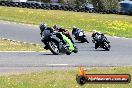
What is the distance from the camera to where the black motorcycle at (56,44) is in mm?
20078

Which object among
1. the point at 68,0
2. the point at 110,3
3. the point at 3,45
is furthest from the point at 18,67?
the point at 68,0

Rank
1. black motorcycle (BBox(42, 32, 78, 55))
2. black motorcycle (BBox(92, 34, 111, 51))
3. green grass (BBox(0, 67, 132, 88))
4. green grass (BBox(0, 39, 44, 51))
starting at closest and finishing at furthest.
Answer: green grass (BBox(0, 67, 132, 88)) → black motorcycle (BBox(42, 32, 78, 55)) → green grass (BBox(0, 39, 44, 51)) → black motorcycle (BBox(92, 34, 111, 51))

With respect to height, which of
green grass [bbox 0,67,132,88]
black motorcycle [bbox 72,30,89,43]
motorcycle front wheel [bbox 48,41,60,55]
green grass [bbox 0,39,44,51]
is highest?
green grass [bbox 0,67,132,88]

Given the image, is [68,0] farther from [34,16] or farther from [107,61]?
[107,61]

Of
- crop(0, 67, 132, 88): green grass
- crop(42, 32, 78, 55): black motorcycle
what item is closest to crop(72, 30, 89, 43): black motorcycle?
crop(42, 32, 78, 55): black motorcycle

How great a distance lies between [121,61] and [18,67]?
4674mm

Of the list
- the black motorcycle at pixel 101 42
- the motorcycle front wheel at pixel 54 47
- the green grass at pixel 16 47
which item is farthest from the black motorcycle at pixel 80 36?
the motorcycle front wheel at pixel 54 47

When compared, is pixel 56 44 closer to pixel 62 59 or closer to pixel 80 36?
pixel 62 59

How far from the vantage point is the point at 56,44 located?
20.2m

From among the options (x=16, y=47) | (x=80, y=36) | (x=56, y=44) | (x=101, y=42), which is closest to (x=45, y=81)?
(x=56, y=44)

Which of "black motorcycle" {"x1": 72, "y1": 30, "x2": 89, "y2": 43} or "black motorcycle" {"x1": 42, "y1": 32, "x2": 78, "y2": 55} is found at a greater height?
"black motorcycle" {"x1": 42, "y1": 32, "x2": 78, "y2": 55}

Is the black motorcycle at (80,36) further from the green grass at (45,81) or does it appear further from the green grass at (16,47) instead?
the green grass at (45,81)

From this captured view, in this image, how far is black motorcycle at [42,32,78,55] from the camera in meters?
20.1

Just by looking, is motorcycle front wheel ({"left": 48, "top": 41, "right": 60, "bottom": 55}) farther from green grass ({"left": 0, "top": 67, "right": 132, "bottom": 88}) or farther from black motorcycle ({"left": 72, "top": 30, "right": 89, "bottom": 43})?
black motorcycle ({"left": 72, "top": 30, "right": 89, "bottom": 43})
